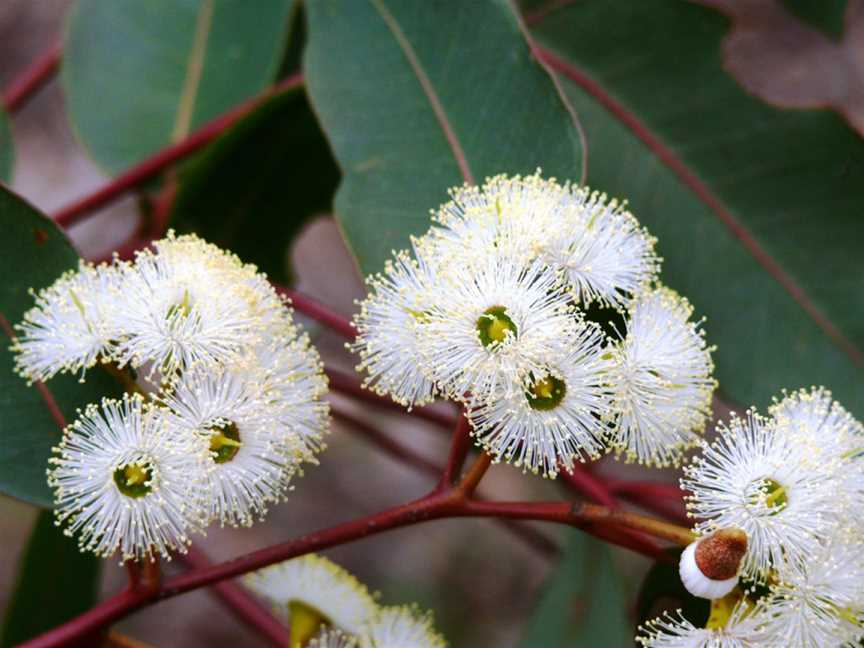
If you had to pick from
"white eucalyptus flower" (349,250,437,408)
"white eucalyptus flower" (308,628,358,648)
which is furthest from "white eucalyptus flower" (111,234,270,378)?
"white eucalyptus flower" (308,628,358,648)

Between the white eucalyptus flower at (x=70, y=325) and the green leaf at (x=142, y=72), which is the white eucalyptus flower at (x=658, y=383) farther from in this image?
the green leaf at (x=142, y=72)

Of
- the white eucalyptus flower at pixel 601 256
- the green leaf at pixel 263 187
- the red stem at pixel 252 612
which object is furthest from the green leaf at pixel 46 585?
the white eucalyptus flower at pixel 601 256

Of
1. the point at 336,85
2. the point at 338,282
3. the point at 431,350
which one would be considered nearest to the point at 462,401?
the point at 431,350

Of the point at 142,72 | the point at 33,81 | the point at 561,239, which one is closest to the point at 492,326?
the point at 561,239

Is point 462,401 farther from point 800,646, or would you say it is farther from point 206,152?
point 206,152

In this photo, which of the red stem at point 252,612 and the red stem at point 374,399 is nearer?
the red stem at point 252,612

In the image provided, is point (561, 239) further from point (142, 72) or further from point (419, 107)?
point (142, 72)
